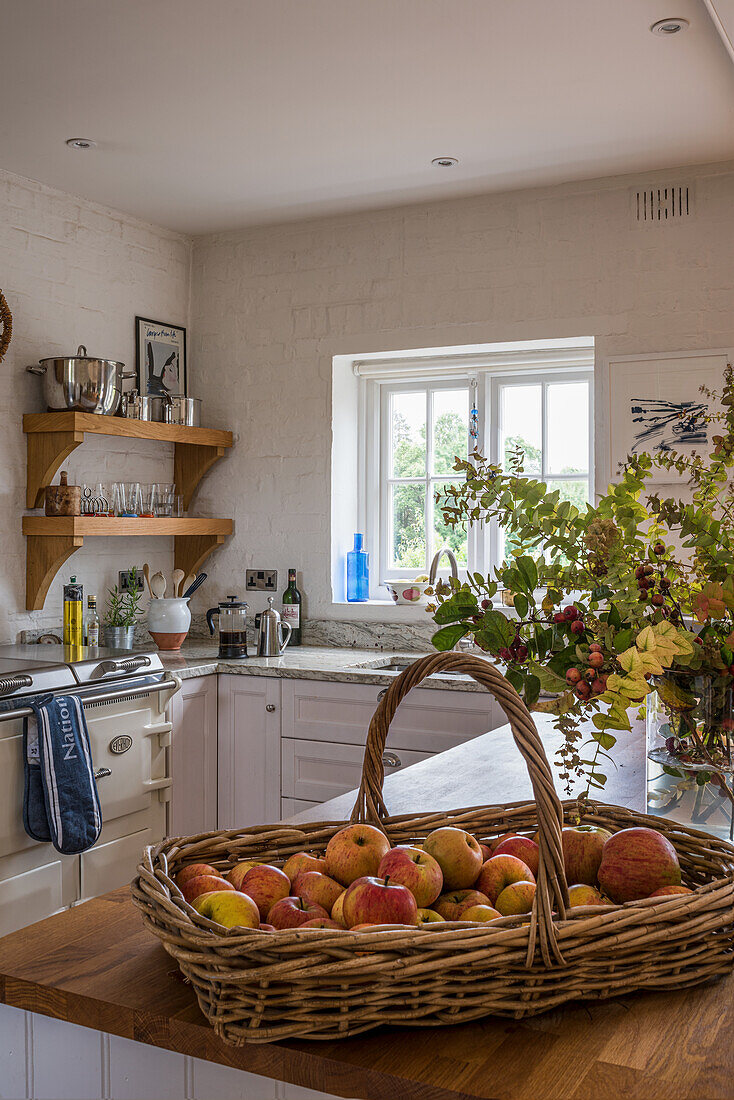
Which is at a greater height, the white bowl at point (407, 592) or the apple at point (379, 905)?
the white bowl at point (407, 592)

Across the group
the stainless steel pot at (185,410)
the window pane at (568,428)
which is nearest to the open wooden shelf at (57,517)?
the stainless steel pot at (185,410)

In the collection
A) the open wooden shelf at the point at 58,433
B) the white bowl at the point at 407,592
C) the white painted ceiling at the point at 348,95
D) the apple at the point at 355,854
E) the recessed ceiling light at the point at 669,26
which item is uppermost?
the white painted ceiling at the point at 348,95

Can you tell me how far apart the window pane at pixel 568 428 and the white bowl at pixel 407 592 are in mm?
720

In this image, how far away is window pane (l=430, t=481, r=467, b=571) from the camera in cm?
416

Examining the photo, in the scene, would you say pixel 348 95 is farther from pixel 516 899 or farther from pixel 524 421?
pixel 516 899

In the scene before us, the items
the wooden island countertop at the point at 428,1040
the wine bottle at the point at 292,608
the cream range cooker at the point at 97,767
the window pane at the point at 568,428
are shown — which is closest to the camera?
the wooden island countertop at the point at 428,1040

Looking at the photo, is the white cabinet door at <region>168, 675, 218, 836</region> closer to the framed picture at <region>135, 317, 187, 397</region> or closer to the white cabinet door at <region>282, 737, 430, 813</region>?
the white cabinet door at <region>282, 737, 430, 813</region>

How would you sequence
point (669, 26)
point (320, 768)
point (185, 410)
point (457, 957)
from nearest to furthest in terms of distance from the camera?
1. point (457, 957)
2. point (669, 26)
3. point (320, 768)
4. point (185, 410)

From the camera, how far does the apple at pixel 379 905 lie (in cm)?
85

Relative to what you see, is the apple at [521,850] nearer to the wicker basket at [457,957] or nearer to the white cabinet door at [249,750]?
the wicker basket at [457,957]

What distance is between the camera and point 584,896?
36.4 inches

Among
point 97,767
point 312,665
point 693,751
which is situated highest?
point 693,751

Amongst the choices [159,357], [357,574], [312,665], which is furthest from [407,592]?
[159,357]

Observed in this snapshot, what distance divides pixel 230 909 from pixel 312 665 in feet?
8.81
